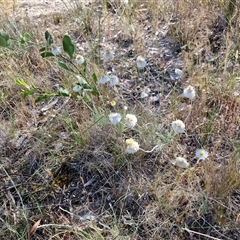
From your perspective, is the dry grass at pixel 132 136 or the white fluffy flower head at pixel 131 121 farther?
the white fluffy flower head at pixel 131 121

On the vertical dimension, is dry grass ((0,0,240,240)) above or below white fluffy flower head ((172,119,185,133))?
below

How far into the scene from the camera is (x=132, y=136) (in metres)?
1.88

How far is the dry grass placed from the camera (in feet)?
5.26

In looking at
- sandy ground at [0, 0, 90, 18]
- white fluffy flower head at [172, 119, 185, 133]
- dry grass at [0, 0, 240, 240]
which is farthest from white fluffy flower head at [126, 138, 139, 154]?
sandy ground at [0, 0, 90, 18]

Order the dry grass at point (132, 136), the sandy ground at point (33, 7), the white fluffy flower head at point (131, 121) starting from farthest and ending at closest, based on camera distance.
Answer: the sandy ground at point (33, 7)
the white fluffy flower head at point (131, 121)
the dry grass at point (132, 136)

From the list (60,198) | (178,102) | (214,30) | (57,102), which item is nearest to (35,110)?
(57,102)

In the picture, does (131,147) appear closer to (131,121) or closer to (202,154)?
(131,121)

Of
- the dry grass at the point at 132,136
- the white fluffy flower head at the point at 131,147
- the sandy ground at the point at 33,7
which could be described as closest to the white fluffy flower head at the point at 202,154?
the dry grass at the point at 132,136

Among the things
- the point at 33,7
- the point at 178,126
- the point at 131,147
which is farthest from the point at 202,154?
Answer: the point at 33,7

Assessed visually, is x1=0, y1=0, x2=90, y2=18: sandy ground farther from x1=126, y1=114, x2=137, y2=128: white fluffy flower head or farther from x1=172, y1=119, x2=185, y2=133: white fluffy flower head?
x1=172, y1=119, x2=185, y2=133: white fluffy flower head

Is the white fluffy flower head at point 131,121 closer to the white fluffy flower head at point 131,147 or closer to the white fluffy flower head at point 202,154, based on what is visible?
the white fluffy flower head at point 131,147

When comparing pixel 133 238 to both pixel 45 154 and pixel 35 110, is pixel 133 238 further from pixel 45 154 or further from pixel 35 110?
pixel 35 110

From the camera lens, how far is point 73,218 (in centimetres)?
165

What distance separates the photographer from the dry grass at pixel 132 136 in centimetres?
160
